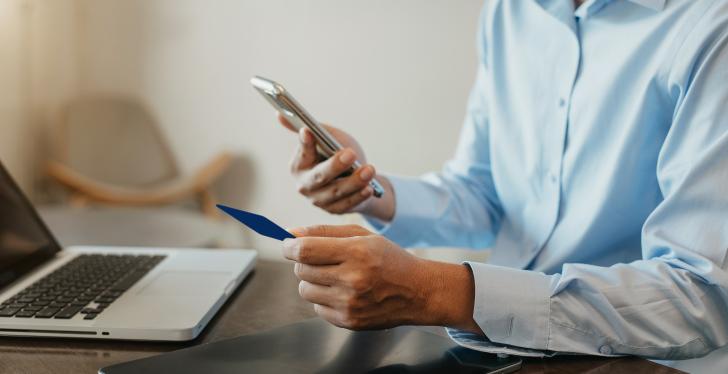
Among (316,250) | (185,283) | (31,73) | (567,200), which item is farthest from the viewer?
(31,73)

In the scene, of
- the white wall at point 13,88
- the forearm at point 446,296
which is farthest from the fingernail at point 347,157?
the white wall at point 13,88

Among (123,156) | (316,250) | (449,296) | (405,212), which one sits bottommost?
(123,156)

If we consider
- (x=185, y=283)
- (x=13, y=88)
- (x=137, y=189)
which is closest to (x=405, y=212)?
(x=185, y=283)

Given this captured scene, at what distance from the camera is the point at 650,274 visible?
0.82 metres

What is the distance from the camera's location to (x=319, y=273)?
679mm

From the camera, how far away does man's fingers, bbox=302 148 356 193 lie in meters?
1.02

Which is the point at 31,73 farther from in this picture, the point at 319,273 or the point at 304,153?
the point at 319,273

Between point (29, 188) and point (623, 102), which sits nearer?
point (623, 102)

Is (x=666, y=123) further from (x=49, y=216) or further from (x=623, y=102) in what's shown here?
(x=49, y=216)

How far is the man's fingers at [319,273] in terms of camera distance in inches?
26.6

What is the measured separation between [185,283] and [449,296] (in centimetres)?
35

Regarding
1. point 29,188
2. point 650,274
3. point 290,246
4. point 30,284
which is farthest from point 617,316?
point 29,188

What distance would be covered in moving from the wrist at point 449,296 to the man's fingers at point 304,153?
37cm

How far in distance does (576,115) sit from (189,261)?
630 mm
